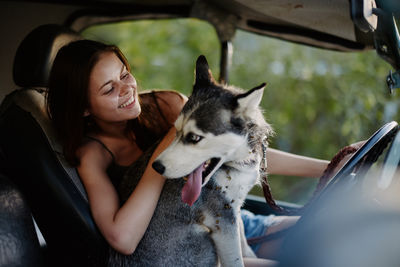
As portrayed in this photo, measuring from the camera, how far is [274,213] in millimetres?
2855

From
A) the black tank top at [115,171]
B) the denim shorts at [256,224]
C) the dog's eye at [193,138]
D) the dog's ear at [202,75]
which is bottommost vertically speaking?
the denim shorts at [256,224]

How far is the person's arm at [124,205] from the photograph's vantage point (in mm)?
1782

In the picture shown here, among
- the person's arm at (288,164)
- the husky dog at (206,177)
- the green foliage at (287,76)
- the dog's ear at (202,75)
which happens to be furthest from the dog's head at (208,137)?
the green foliage at (287,76)

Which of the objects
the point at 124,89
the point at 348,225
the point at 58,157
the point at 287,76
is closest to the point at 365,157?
the point at 348,225

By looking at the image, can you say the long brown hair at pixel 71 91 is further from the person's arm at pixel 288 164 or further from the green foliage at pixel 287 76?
the green foliage at pixel 287 76

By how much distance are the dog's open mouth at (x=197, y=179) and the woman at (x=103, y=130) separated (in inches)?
7.0

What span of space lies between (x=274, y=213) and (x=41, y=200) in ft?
5.42

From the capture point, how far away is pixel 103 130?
220cm

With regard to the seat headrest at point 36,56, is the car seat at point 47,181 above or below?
below

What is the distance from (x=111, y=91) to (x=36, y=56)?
529mm

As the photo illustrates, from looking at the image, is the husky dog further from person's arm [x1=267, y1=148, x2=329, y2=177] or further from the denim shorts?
the denim shorts

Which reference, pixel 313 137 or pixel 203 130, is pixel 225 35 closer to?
pixel 203 130

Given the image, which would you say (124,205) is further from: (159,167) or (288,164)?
(288,164)

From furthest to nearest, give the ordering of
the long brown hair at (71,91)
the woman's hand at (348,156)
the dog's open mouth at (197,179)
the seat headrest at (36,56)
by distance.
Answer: the seat headrest at (36,56) → the woman's hand at (348,156) → the long brown hair at (71,91) → the dog's open mouth at (197,179)
